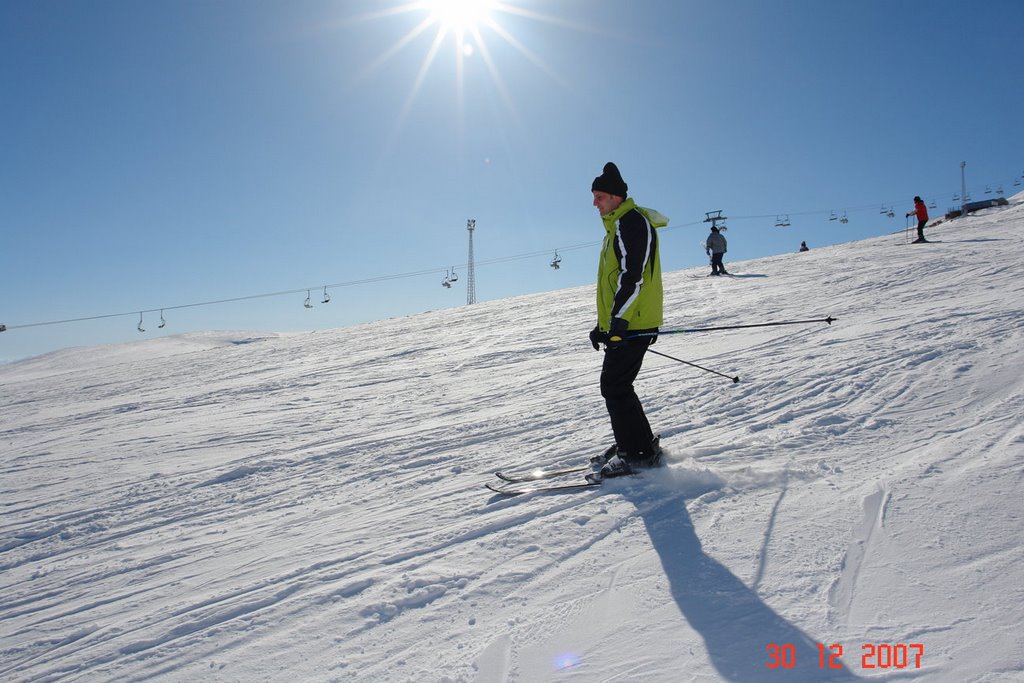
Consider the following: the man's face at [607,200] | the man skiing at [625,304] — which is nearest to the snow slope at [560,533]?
the man skiing at [625,304]

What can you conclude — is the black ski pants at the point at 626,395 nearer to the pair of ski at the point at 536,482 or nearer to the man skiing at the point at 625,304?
the man skiing at the point at 625,304

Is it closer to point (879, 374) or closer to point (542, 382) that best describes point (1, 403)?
point (542, 382)

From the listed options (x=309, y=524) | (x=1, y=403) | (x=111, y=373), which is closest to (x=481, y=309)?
(x=111, y=373)

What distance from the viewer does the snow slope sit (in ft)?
6.79

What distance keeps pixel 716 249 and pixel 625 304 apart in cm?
1636

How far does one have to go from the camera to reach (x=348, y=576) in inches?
109

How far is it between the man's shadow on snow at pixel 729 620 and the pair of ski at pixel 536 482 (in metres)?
0.78

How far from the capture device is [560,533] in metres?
2.96

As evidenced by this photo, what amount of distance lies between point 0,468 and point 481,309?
47.0 ft

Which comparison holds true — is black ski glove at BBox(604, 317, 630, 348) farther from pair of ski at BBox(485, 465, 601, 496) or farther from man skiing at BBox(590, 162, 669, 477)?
pair of ski at BBox(485, 465, 601, 496)

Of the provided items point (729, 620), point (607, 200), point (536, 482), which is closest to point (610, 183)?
point (607, 200)

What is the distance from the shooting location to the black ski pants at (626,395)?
3633 mm
